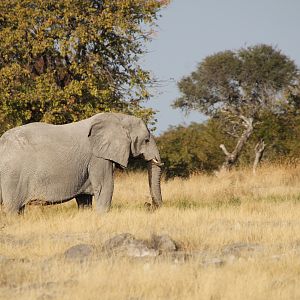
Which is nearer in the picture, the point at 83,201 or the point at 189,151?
the point at 83,201

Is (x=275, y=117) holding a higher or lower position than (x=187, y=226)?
higher

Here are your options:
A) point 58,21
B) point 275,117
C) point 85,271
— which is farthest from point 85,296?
point 275,117

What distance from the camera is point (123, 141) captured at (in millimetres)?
16812

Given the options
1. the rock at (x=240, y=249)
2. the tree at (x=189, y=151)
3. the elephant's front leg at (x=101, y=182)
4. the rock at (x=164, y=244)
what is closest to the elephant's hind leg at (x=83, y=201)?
the elephant's front leg at (x=101, y=182)

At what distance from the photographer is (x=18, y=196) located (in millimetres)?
15680

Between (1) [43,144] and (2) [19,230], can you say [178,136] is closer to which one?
(1) [43,144]

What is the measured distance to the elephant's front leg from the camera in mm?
16453

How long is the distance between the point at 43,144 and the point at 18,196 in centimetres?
102

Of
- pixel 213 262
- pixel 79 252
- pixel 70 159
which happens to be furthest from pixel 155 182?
pixel 213 262

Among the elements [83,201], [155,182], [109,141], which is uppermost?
[109,141]

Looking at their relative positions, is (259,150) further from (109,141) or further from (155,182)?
(109,141)

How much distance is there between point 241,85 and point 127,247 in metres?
34.8

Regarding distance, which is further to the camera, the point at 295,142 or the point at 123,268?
the point at 295,142

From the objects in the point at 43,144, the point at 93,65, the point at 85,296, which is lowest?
the point at 85,296
